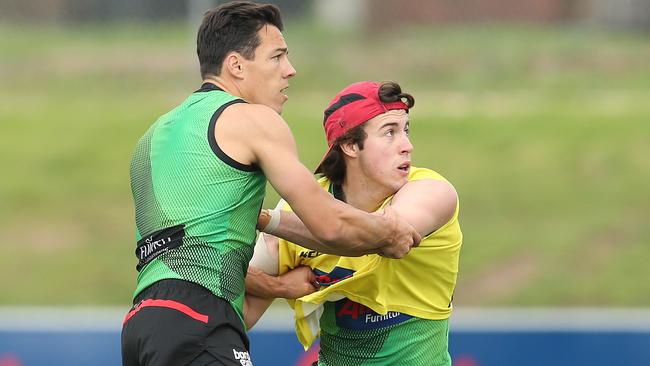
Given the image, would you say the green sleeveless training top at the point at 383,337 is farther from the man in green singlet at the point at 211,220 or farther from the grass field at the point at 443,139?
the grass field at the point at 443,139

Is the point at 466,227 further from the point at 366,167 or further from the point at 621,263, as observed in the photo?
the point at 366,167

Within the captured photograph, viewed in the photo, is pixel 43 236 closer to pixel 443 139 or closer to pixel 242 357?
pixel 443 139

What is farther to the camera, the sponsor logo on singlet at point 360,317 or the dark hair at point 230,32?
the sponsor logo on singlet at point 360,317

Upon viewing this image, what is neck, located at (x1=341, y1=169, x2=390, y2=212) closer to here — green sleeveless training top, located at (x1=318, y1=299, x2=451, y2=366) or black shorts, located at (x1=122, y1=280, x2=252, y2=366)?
green sleeveless training top, located at (x1=318, y1=299, x2=451, y2=366)

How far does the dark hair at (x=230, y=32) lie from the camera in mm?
4695

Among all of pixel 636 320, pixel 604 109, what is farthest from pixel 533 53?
pixel 636 320

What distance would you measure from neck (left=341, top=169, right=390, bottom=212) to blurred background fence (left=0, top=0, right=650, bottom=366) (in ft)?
13.2

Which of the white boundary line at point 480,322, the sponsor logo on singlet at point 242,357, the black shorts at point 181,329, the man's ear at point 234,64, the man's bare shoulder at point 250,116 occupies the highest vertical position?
the man's ear at point 234,64

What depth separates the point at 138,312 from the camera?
4441 millimetres

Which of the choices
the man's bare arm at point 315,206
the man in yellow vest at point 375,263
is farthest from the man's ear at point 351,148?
the man's bare arm at point 315,206

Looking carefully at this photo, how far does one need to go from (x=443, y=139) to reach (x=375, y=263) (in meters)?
8.13

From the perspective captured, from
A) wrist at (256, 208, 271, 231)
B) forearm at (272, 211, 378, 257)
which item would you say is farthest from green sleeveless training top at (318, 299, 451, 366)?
wrist at (256, 208, 271, 231)

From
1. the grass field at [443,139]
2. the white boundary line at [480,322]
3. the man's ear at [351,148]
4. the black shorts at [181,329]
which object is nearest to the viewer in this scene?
the black shorts at [181,329]

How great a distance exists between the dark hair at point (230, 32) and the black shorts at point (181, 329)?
2.77ft
